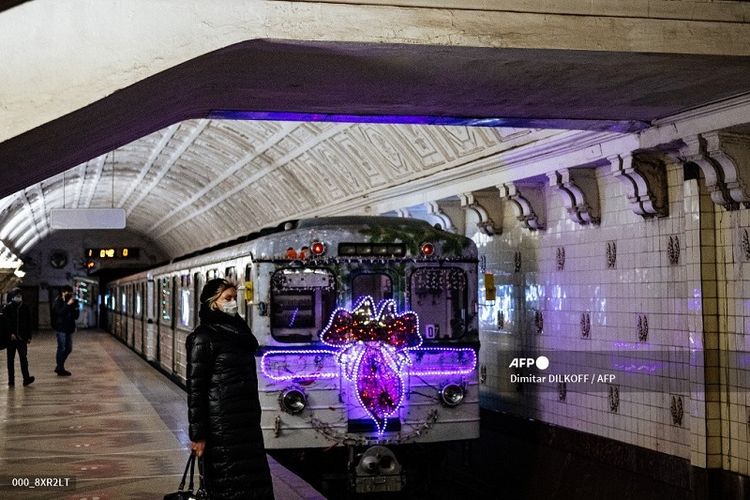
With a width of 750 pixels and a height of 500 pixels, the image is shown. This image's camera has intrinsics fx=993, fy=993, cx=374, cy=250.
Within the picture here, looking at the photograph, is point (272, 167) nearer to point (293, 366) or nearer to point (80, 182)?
point (80, 182)

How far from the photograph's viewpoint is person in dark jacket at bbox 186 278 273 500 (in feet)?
23.1

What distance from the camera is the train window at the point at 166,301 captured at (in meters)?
21.2

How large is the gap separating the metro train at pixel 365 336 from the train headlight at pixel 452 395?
0.01 meters

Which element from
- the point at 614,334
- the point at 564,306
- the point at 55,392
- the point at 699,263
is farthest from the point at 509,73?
the point at 55,392

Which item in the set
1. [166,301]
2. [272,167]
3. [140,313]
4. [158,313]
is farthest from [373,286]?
[140,313]

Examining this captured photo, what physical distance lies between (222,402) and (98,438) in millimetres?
6533

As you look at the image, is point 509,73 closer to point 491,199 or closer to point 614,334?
point 614,334

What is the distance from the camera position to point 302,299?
11.4 meters

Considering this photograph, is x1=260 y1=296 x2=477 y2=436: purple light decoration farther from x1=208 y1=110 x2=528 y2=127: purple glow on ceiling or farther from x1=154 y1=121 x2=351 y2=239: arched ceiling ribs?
x1=154 y1=121 x2=351 y2=239: arched ceiling ribs

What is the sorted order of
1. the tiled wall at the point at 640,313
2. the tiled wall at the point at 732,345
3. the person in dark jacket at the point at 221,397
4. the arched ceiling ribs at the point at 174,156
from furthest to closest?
1. the arched ceiling ribs at the point at 174,156
2. the tiled wall at the point at 640,313
3. the tiled wall at the point at 732,345
4. the person in dark jacket at the point at 221,397

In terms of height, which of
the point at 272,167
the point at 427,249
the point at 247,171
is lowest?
the point at 427,249

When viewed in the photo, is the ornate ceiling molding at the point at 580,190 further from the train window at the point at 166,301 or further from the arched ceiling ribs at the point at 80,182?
the arched ceiling ribs at the point at 80,182

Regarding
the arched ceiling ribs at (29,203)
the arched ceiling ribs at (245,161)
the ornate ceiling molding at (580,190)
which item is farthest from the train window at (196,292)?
the arched ceiling ribs at (29,203)

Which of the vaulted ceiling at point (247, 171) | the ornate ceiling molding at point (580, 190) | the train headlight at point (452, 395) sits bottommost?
the train headlight at point (452, 395)
